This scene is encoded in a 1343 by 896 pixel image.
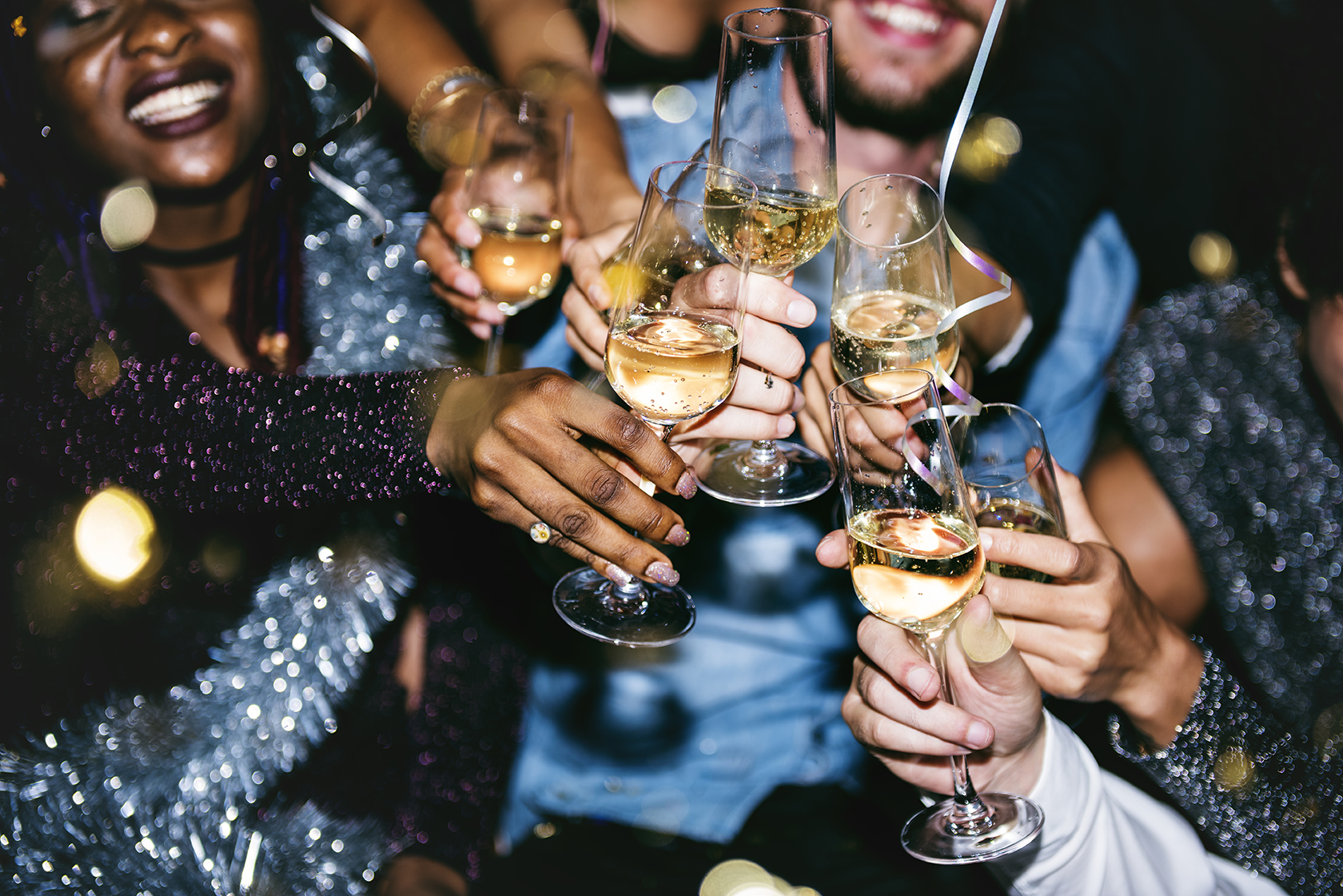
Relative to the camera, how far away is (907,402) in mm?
1021

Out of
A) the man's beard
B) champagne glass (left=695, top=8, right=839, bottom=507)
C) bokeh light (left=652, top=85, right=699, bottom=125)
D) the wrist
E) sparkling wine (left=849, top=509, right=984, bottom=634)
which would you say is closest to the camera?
sparkling wine (left=849, top=509, right=984, bottom=634)

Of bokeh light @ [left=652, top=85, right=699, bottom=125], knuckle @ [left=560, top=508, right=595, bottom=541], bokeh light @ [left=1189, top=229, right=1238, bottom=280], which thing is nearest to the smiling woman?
knuckle @ [left=560, top=508, right=595, bottom=541]

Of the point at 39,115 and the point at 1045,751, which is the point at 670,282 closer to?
the point at 1045,751

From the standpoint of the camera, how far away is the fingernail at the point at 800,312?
4.08 feet

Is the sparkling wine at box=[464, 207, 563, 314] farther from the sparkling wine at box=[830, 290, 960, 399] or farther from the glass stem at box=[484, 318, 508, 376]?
the sparkling wine at box=[830, 290, 960, 399]

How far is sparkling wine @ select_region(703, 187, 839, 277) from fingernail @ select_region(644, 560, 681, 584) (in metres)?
0.43

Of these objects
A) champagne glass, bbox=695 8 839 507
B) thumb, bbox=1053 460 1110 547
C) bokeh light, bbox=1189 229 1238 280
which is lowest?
thumb, bbox=1053 460 1110 547

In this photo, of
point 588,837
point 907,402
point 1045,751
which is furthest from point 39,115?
point 1045,751

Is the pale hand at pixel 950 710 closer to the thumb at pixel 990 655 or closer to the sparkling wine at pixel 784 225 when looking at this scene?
the thumb at pixel 990 655

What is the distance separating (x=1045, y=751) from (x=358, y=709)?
139 cm

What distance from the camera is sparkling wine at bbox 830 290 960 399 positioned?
1.25 metres

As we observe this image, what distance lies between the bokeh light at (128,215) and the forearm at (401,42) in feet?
1.98

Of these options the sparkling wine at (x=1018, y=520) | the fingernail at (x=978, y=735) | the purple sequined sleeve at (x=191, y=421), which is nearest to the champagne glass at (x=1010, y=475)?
the sparkling wine at (x=1018, y=520)

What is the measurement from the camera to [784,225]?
1232mm
